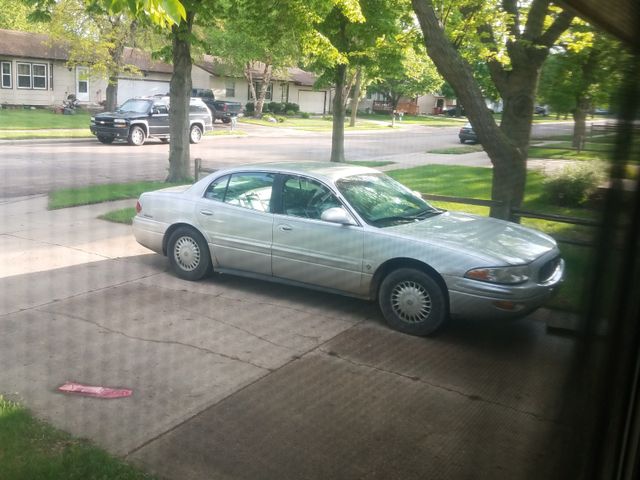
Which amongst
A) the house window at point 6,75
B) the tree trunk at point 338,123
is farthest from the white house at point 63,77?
the tree trunk at point 338,123

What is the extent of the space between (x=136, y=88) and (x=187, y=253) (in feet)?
125

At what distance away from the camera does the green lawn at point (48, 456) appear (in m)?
3.42

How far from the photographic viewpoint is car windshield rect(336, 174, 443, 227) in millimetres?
6344

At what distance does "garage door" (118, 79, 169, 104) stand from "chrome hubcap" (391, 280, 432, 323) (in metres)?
39.3

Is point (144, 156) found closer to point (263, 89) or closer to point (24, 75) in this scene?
point (24, 75)

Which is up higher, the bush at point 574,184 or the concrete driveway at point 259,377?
the bush at point 574,184

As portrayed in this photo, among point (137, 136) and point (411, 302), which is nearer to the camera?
point (411, 302)

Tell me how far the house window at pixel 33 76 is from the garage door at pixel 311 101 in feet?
69.1

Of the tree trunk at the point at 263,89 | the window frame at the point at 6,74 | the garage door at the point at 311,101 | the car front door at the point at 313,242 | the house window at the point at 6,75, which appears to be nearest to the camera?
the car front door at the point at 313,242

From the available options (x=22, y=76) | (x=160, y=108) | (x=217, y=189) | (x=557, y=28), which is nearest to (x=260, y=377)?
(x=217, y=189)

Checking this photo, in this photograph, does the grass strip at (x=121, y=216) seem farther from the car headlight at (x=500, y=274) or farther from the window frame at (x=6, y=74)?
the window frame at (x=6, y=74)

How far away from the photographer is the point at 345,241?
244 inches

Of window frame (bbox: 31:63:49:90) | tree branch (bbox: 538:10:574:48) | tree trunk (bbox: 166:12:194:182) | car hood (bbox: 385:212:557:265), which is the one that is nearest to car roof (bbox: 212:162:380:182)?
car hood (bbox: 385:212:557:265)

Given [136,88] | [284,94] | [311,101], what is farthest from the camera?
[311,101]
